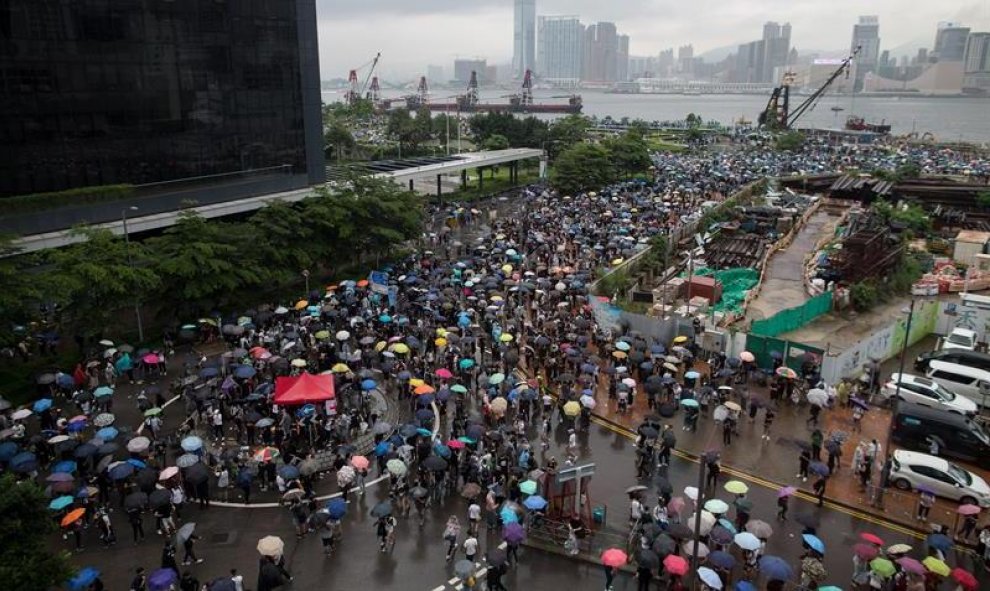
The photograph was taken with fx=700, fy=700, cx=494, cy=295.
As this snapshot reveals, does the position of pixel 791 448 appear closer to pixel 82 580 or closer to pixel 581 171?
pixel 82 580

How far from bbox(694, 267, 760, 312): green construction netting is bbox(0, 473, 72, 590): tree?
2730 cm

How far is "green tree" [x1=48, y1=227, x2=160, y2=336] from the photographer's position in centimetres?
2450

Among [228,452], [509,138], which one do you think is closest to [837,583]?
[228,452]

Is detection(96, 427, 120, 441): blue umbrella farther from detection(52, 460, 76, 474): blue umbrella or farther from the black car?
the black car

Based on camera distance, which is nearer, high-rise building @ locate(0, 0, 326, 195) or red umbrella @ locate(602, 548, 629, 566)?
red umbrella @ locate(602, 548, 629, 566)

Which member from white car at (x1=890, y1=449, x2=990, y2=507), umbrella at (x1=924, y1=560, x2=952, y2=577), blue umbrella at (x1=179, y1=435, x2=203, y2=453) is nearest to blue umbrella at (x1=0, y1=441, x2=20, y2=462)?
blue umbrella at (x1=179, y1=435, x2=203, y2=453)

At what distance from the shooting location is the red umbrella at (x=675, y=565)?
44.7 feet

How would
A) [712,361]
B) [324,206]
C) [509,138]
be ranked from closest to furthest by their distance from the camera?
[712,361] → [324,206] → [509,138]

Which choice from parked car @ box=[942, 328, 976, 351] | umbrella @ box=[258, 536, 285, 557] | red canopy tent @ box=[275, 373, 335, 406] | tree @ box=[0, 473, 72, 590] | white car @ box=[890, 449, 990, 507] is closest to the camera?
tree @ box=[0, 473, 72, 590]

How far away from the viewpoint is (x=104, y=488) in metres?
17.6

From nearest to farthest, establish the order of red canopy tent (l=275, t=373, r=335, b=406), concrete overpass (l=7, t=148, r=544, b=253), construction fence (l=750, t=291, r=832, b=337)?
red canopy tent (l=275, t=373, r=335, b=406) < construction fence (l=750, t=291, r=832, b=337) < concrete overpass (l=7, t=148, r=544, b=253)

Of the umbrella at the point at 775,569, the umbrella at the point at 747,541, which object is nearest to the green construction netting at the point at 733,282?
the umbrella at the point at 747,541

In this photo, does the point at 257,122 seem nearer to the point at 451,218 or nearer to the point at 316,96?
the point at 316,96

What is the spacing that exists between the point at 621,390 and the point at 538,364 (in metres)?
4.29
